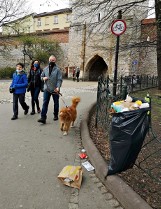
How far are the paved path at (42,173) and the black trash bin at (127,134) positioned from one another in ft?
1.91

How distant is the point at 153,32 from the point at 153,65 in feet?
41.5

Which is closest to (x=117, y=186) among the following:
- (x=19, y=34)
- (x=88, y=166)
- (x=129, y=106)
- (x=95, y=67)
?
(x=88, y=166)

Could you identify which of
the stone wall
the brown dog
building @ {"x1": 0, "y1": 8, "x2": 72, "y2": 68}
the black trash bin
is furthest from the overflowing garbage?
the stone wall

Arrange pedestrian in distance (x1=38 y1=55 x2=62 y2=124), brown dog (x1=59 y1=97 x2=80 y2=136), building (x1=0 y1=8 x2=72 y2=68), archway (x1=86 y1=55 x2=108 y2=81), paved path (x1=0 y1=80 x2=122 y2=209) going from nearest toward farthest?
paved path (x1=0 y1=80 x2=122 y2=209) < brown dog (x1=59 y1=97 x2=80 y2=136) < pedestrian in distance (x1=38 y1=55 x2=62 y2=124) < building (x1=0 y1=8 x2=72 y2=68) < archway (x1=86 y1=55 x2=108 y2=81)

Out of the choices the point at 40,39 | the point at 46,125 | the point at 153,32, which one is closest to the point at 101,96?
the point at 46,125

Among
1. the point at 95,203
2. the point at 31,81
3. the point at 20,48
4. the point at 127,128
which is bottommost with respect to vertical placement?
the point at 95,203

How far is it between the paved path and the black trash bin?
0.58m

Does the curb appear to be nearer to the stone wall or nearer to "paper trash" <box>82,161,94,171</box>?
"paper trash" <box>82,161,94,171</box>

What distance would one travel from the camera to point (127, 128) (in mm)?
2824

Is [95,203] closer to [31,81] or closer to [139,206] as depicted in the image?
[139,206]

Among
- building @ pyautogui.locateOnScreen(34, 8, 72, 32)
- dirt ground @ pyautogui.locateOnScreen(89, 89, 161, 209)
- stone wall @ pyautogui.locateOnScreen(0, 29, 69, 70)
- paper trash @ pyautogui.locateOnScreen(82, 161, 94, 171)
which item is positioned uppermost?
building @ pyautogui.locateOnScreen(34, 8, 72, 32)

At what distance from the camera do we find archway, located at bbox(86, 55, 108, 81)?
1211 inches

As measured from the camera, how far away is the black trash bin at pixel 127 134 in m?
2.81

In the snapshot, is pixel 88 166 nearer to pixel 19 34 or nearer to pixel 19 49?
pixel 19 34
